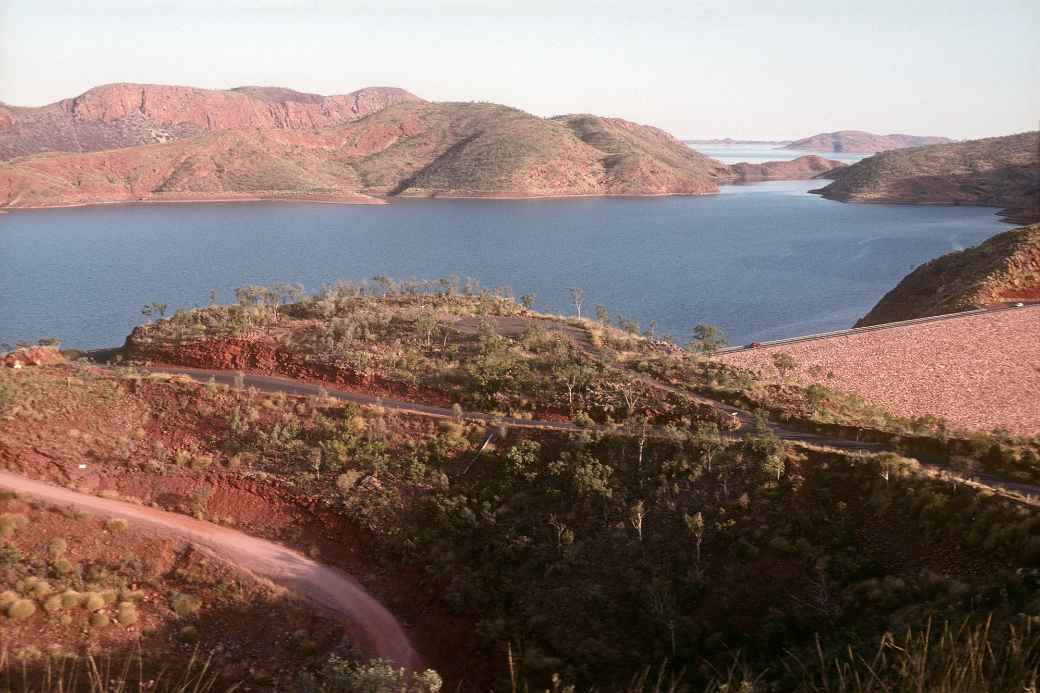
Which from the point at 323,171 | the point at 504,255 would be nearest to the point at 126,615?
the point at 504,255

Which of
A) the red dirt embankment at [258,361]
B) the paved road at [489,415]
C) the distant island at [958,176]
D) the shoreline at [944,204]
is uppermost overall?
the distant island at [958,176]

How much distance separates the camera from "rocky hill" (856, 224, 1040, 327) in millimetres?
48250

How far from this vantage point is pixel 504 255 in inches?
3767

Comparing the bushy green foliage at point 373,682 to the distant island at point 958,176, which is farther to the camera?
the distant island at point 958,176

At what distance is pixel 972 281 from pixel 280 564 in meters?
50.5

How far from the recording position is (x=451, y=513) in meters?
22.1

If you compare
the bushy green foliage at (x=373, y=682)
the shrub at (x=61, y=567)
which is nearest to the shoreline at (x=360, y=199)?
the shrub at (x=61, y=567)

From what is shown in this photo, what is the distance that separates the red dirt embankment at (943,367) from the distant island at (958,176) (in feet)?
429

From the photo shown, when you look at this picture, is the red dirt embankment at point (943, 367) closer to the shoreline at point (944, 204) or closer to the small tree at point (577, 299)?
the small tree at point (577, 299)

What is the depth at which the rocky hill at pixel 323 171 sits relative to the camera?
15200 centimetres

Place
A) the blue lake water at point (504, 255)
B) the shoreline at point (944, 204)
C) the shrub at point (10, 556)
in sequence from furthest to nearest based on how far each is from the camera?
1. the shoreline at point (944, 204)
2. the blue lake water at point (504, 255)
3. the shrub at point (10, 556)

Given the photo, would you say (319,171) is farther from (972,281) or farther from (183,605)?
(183,605)

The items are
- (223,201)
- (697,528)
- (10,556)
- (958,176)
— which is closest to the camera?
(697,528)

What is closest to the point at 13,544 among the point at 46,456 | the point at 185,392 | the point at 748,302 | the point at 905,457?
the point at 46,456
